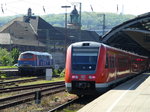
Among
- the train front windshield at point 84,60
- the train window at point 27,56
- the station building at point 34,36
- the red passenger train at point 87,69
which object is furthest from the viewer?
the station building at point 34,36

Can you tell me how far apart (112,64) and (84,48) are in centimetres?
275

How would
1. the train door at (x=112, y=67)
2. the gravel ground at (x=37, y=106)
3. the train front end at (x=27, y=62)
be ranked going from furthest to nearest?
the train front end at (x=27, y=62) → the train door at (x=112, y=67) → the gravel ground at (x=37, y=106)

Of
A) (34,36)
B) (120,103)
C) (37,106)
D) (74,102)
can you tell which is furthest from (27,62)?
(34,36)

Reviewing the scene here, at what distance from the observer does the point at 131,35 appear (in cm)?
4694

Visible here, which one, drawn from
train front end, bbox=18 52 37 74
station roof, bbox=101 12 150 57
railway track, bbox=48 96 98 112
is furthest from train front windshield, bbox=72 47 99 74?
train front end, bbox=18 52 37 74

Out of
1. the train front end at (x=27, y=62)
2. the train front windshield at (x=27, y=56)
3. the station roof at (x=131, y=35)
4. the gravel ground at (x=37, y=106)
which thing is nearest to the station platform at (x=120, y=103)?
the gravel ground at (x=37, y=106)

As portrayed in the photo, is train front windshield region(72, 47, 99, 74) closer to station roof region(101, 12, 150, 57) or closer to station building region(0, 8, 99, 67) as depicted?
station roof region(101, 12, 150, 57)

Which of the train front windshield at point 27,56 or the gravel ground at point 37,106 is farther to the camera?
the train front windshield at point 27,56

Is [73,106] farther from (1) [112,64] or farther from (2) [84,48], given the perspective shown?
(1) [112,64]

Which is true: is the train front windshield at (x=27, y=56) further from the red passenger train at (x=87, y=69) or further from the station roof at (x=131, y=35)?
the red passenger train at (x=87, y=69)

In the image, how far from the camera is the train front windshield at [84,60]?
1706 cm

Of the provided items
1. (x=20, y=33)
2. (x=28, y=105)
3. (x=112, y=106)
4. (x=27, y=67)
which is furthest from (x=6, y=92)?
(x=20, y=33)

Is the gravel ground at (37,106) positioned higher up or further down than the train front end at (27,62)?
further down

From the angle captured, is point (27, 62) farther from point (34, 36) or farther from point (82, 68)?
point (34, 36)
